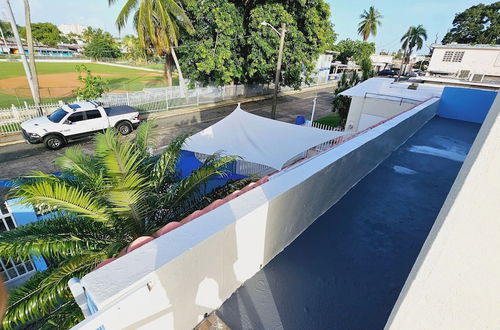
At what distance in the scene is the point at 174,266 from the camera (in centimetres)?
165

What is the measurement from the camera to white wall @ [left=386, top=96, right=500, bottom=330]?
86 cm

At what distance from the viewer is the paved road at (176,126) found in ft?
34.1

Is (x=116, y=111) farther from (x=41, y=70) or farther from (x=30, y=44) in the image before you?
(x=41, y=70)

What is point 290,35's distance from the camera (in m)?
19.3

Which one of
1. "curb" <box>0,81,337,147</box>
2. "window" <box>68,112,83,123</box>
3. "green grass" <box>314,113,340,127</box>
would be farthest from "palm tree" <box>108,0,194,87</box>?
"green grass" <box>314,113,340,127</box>

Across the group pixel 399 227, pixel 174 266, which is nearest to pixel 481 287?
pixel 174 266

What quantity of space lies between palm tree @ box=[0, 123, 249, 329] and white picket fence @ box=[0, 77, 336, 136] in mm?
13068

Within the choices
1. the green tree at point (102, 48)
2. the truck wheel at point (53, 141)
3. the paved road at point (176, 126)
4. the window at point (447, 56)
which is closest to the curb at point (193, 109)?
the paved road at point (176, 126)

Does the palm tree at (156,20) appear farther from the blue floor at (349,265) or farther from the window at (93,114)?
the blue floor at (349,265)

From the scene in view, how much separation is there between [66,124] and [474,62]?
146 ft

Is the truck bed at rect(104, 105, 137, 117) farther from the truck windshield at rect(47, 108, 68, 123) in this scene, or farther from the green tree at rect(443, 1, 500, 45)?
the green tree at rect(443, 1, 500, 45)

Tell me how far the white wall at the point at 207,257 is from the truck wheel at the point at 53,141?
12938 mm

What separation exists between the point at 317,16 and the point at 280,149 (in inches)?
667

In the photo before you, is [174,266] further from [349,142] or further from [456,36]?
[456,36]
